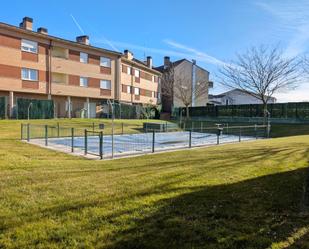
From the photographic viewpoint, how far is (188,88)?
5178 cm

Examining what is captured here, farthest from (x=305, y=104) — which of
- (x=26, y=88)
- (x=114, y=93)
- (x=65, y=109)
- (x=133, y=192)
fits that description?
(x=133, y=192)

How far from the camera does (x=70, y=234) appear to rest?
350 centimetres

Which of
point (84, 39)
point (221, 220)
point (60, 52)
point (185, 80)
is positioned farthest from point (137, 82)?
point (221, 220)

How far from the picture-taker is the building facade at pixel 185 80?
51231 mm

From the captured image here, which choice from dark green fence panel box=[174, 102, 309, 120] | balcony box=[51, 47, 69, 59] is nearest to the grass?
dark green fence panel box=[174, 102, 309, 120]

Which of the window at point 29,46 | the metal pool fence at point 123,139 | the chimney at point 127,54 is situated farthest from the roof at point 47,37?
the metal pool fence at point 123,139

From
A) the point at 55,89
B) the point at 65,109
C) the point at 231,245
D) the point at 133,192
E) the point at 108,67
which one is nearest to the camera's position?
the point at 231,245

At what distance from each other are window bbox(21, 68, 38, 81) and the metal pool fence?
11.3 m

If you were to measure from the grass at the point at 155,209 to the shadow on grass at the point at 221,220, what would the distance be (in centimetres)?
1

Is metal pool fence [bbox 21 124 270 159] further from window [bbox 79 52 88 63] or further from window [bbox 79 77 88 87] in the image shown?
window [bbox 79 52 88 63]

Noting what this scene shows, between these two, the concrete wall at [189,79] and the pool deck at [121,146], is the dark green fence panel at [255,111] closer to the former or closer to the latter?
the concrete wall at [189,79]

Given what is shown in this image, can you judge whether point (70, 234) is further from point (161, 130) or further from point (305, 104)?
point (305, 104)

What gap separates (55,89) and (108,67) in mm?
8620

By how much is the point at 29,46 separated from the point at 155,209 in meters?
30.1
